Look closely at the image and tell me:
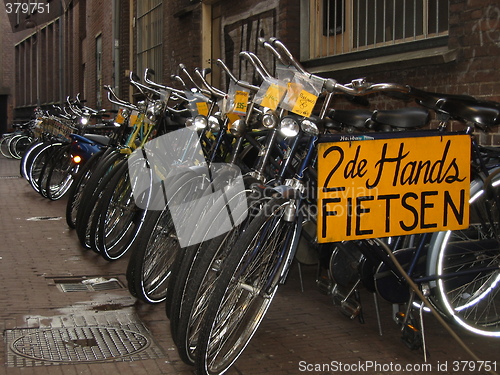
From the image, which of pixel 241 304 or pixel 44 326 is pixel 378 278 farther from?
pixel 44 326

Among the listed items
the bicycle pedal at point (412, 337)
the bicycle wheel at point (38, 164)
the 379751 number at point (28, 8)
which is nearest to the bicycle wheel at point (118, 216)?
the bicycle pedal at point (412, 337)

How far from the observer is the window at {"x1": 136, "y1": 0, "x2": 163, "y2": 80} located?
12.4 m

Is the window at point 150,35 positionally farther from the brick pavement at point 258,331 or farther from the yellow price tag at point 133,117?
the brick pavement at point 258,331

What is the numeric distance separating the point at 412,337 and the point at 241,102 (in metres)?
1.58

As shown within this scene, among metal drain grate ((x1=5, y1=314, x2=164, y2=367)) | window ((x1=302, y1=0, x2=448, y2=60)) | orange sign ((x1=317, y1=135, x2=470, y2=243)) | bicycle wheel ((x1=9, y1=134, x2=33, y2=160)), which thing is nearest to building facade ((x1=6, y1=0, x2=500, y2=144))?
window ((x1=302, y1=0, x2=448, y2=60))

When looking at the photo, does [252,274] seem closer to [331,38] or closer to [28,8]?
[331,38]

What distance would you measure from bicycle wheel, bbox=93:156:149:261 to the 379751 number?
1973 centimetres

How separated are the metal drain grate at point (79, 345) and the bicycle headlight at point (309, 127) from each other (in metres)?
1.37

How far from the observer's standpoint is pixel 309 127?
3.31 meters

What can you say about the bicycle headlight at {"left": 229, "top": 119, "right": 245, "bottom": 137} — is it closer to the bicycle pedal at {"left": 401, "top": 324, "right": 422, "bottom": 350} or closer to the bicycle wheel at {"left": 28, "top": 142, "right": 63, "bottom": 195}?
the bicycle pedal at {"left": 401, "top": 324, "right": 422, "bottom": 350}

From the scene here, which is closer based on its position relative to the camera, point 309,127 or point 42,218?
point 309,127

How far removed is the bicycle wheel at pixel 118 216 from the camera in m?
5.32

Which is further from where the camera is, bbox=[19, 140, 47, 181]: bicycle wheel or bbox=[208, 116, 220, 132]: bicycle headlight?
bbox=[19, 140, 47, 181]: bicycle wheel

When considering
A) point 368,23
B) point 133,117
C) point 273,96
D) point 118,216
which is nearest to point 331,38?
point 368,23
